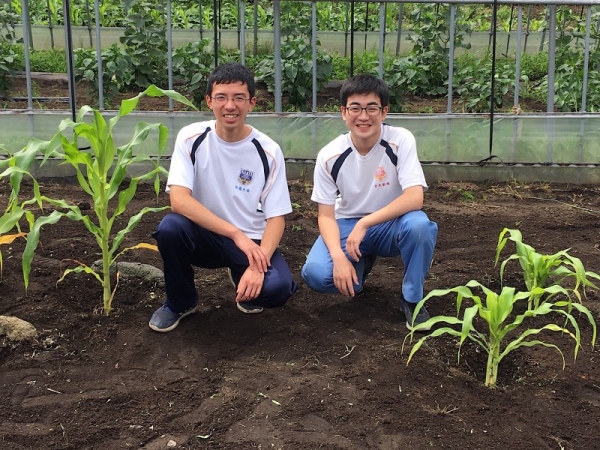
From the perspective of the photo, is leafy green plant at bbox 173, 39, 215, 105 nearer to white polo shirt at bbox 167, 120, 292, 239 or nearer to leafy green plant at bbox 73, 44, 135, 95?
leafy green plant at bbox 73, 44, 135, 95

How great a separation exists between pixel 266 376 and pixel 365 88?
1.39 m

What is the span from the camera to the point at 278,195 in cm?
343

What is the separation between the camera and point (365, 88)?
3.39 meters

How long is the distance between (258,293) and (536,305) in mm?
1250

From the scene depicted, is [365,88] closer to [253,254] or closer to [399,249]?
[399,249]

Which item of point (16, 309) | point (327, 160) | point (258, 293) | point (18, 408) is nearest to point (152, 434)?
point (18, 408)

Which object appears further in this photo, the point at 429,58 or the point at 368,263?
the point at 429,58

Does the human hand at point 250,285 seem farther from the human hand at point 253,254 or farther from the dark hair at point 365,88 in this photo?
the dark hair at point 365,88

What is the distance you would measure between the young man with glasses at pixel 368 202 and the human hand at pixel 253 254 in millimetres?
327

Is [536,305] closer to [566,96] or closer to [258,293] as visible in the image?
[258,293]

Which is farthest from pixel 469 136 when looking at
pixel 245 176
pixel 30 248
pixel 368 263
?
pixel 30 248

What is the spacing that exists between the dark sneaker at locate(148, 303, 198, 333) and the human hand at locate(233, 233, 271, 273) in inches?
18.5

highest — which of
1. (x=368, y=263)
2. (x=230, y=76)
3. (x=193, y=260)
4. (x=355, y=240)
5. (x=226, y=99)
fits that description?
(x=230, y=76)

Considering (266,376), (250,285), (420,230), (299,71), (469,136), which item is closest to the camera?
(266,376)
